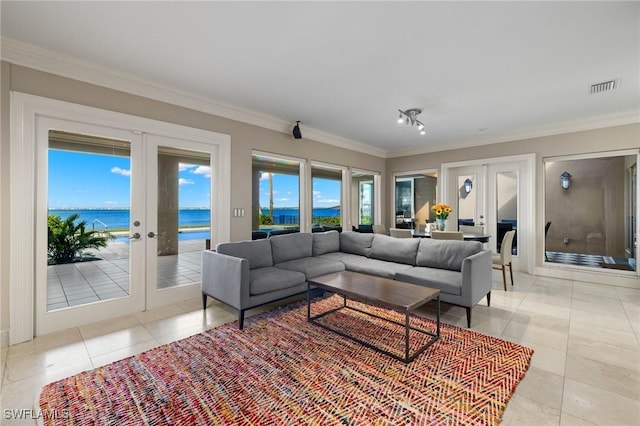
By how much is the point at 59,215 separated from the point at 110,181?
571 millimetres

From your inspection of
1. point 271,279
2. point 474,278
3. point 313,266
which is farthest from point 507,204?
point 271,279

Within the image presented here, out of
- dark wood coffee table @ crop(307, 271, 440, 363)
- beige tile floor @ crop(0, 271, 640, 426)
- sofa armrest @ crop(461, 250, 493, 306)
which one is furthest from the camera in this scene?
sofa armrest @ crop(461, 250, 493, 306)

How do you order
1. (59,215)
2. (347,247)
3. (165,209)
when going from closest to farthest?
(59,215) < (165,209) < (347,247)

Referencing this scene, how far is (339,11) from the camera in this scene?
2.06 metres

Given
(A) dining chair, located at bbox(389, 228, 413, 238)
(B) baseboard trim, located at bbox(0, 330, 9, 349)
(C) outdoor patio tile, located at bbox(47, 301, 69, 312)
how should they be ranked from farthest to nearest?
(A) dining chair, located at bbox(389, 228, 413, 238) < (C) outdoor patio tile, located at bbox(47, 301, 69, 312) < (B) baseboard trim, located at bbox(0, 330, 9, 349)

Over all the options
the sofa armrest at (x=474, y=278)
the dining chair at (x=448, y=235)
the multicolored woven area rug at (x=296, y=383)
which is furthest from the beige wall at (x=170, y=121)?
the sofa armrest at (x=474, y=278)

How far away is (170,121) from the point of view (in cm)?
349

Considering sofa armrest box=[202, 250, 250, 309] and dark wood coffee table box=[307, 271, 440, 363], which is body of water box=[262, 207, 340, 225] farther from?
dark wood coffee table box=[307, 271, 440, 363]

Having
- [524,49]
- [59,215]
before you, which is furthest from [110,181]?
[524,49]

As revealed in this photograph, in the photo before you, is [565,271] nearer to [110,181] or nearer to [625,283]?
[625,283]

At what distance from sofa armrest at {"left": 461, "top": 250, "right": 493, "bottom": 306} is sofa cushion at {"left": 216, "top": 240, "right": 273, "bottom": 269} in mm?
2311

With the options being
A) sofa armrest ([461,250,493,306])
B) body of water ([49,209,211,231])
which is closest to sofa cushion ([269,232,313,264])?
body of water ([49,209,211,231])

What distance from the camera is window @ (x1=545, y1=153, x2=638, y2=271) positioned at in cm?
520

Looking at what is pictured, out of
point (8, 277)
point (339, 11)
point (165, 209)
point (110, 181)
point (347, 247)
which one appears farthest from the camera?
point (347, 247)
